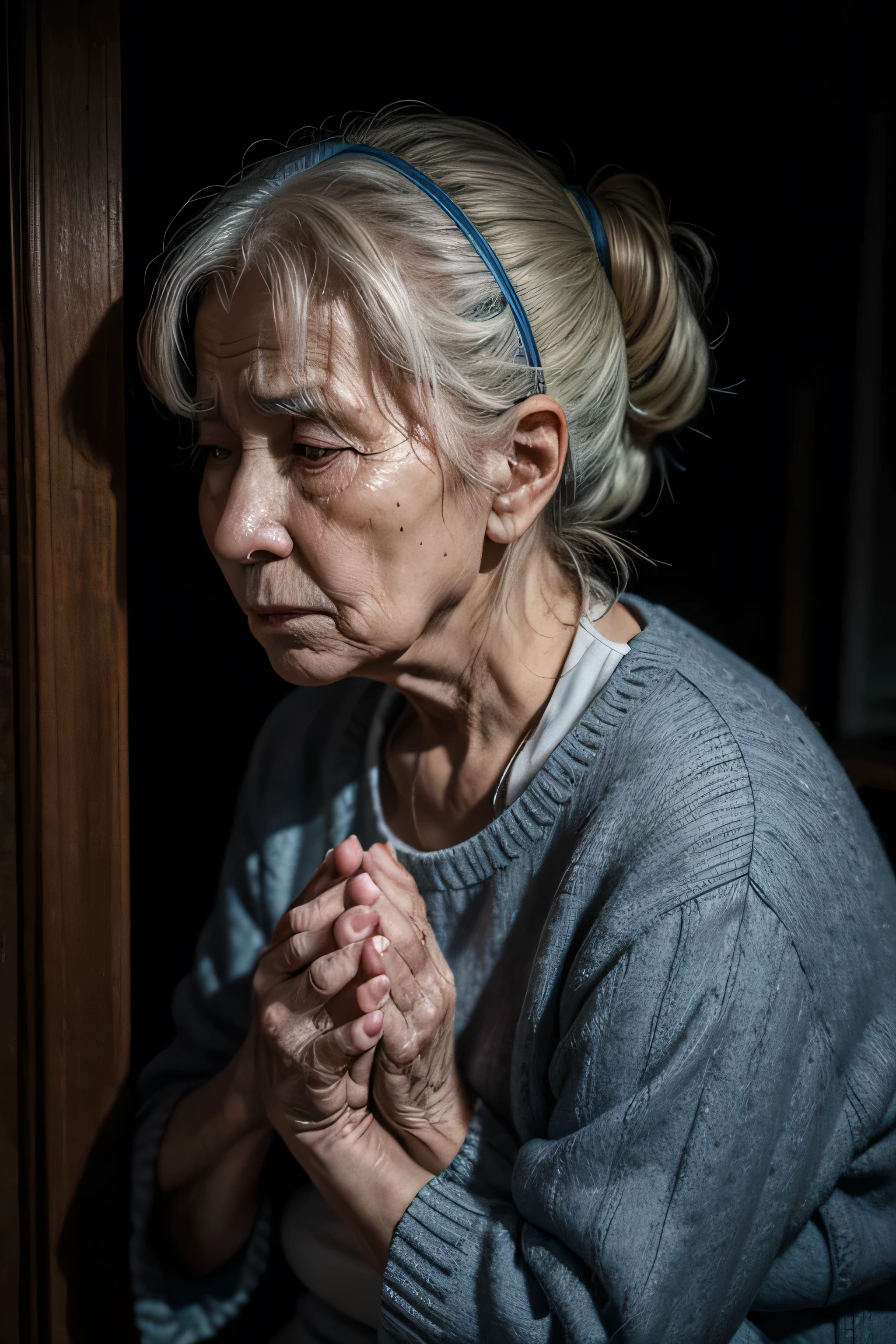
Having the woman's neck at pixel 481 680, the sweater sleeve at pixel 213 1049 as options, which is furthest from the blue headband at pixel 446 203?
the sweater sleeve at pixel 213 1049

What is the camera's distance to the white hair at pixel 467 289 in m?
1.03

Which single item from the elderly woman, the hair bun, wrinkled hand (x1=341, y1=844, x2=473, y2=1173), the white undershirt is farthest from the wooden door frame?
the hair bun

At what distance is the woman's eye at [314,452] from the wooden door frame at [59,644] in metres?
0.22

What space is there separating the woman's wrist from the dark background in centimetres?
59

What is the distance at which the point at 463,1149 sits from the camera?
1.15m

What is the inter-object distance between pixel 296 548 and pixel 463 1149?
66 centimetres

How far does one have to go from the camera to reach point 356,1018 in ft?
3.49

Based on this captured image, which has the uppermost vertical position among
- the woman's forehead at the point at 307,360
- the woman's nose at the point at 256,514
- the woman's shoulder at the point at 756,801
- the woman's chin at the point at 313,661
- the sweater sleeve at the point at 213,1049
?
the woman's forehead at the point at 307,360

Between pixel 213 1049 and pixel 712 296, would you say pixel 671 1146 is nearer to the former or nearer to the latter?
pixel 213 1049

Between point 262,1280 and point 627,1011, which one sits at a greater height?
point 627,1011

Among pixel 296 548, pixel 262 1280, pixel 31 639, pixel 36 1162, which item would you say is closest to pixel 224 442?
pixel 296 548

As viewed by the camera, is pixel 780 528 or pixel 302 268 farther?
pixel 780 528

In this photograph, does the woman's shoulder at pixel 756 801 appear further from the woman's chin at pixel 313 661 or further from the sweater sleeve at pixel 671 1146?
the woman's chin at pixel 313 661

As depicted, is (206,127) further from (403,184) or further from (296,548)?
(296,548)
